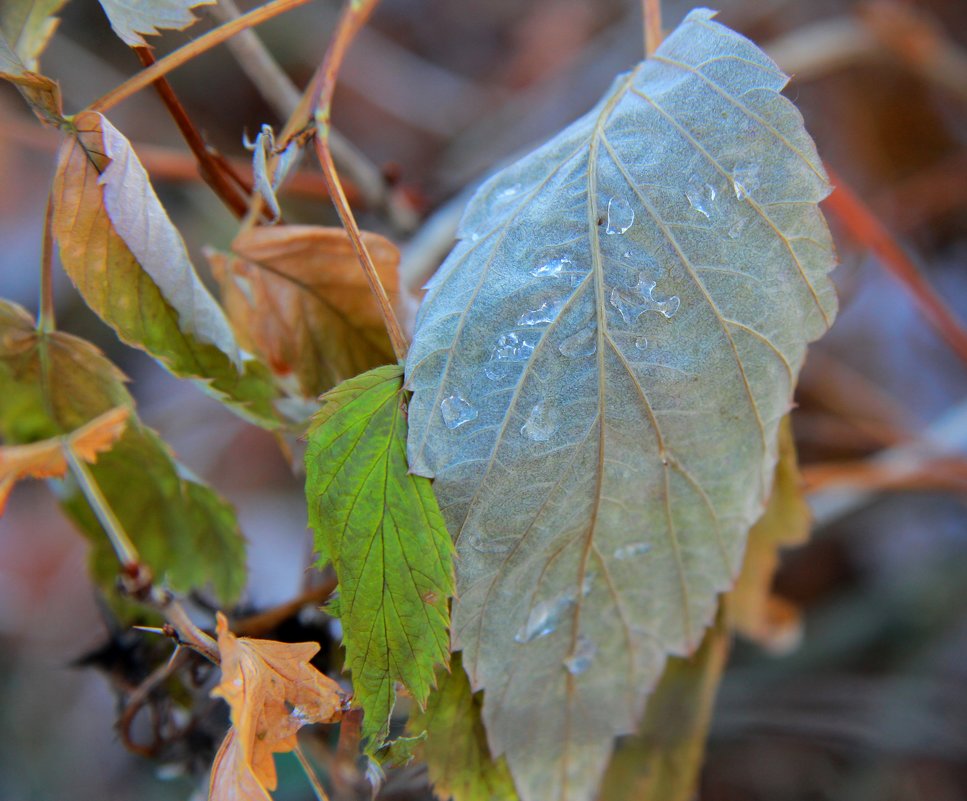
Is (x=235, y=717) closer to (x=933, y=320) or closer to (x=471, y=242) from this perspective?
(x=471, y=242)

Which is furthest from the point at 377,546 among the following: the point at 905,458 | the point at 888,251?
the point at 905,458

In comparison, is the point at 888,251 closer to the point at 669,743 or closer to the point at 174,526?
the point at 669,743

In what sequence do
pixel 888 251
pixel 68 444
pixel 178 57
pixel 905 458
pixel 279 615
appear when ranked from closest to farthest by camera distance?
pixel 68 444 → pixel 178 57 → pixel 279 615 → pixel 888 251 → pixel 905 458

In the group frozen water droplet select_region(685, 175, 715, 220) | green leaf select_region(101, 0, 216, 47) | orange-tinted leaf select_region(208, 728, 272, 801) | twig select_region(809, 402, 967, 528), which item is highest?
green leaf select_region(101, 0, 216, 47)

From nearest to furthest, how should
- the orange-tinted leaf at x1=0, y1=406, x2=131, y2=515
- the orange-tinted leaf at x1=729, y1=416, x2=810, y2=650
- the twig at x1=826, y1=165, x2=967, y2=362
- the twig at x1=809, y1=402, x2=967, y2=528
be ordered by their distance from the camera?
the orange-tinted leaf at x1=0, y1=406, x2=131, y2=515
the orange-tinted leaf at x1=729, y1=416, x2=810, y2=650
the twig at x1=826, y1=165, x2=967, y2=362
the twig at x1=809, y1=402, x2=967, y2=528

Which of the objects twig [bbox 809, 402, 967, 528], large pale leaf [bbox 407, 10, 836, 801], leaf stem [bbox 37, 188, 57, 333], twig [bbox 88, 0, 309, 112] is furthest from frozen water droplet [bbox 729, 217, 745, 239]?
twig [bbox 809, 402, 967, 528]

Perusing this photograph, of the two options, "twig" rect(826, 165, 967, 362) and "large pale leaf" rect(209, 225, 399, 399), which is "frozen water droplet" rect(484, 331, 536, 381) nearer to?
"large pale leaf" rect(209, 225, 399, 399)
